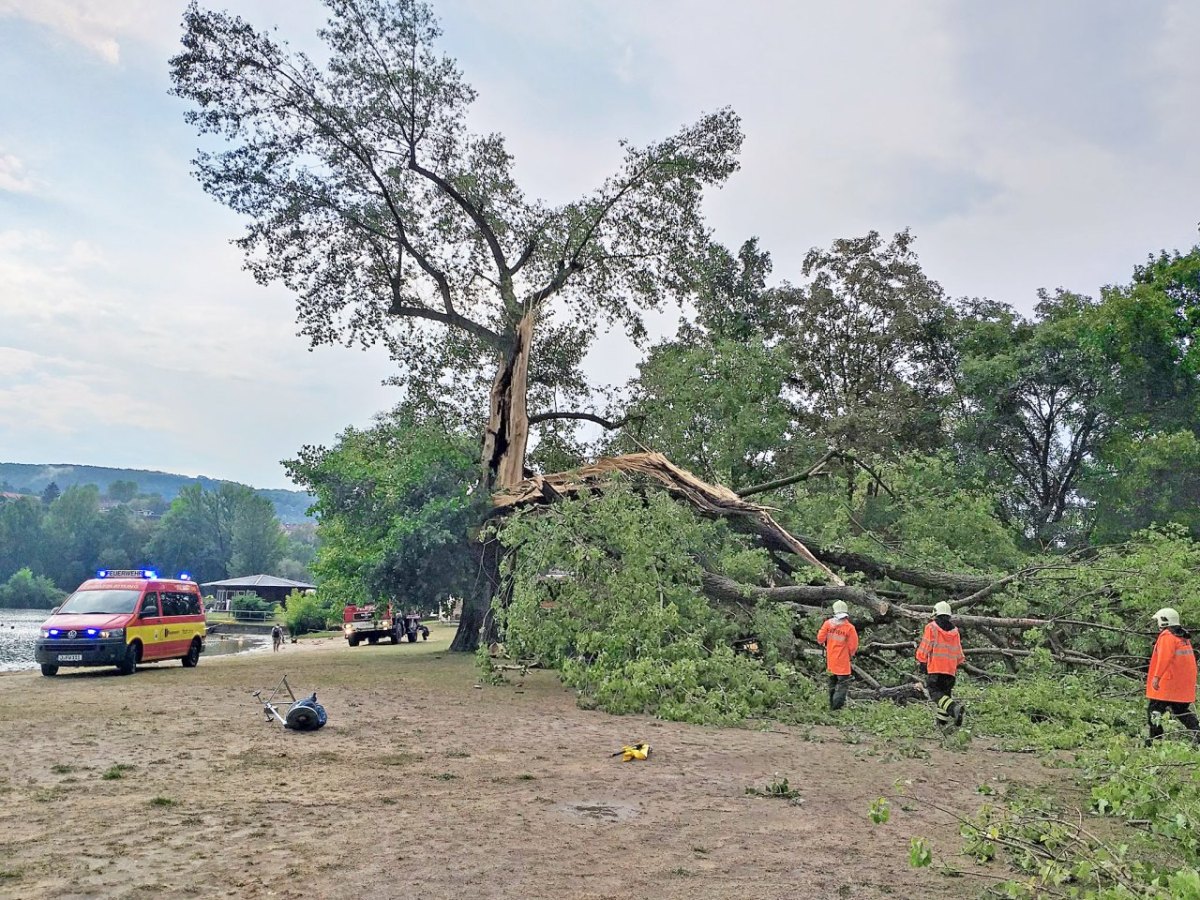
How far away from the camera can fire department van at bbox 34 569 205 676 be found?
14.0m

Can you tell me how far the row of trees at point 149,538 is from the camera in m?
91.9

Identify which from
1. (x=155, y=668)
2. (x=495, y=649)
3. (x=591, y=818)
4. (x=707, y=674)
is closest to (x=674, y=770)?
(x=591, y=818)

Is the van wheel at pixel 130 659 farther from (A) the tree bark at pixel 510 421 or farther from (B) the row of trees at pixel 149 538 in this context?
(B) the row of trees at pixel 149 538

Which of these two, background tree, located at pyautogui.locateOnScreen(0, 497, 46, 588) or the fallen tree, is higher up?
the fallen tree

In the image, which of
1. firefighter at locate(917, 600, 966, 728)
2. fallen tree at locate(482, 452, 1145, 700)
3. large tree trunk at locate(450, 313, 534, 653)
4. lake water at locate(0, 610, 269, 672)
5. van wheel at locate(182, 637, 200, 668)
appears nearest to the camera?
firefighter at locate(917, 600, 966, 728)

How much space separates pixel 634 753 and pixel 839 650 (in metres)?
3.91

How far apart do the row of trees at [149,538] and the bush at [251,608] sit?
36.1 meters

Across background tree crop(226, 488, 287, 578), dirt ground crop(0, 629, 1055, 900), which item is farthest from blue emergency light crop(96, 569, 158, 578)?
background tree crop(226, 488, 287, 578)

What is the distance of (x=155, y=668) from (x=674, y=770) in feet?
40.8

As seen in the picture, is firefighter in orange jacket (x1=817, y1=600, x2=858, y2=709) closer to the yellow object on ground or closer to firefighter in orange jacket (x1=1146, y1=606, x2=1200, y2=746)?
firefighter in orange jacket (x1=1146, y1=606, x2=1200, y2=746)

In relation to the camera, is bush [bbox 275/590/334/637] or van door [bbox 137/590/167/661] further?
bush [bbox 275/590/334/637]

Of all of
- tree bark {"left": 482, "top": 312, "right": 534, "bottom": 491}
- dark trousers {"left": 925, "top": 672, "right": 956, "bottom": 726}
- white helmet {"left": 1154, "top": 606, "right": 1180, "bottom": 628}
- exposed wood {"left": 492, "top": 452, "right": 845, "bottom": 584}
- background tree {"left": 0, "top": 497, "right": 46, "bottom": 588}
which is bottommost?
background tree {"left": 0, "top": 497, "right": 46, "bottom": 588}

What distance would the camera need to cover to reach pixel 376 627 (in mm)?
31172

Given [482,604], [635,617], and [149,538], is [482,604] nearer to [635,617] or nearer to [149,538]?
[635,617]
